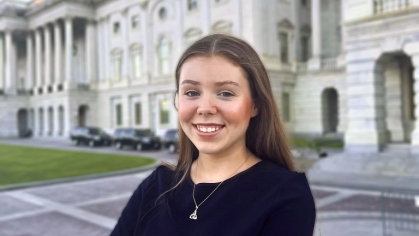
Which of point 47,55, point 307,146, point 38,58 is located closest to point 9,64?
Result: point 38,58

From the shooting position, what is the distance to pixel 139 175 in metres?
17.7

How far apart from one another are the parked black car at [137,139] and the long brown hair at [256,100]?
29.6m

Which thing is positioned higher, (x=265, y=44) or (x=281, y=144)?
(x=265, y=44)

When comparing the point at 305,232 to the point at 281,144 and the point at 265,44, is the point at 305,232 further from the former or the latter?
the point at 265,44

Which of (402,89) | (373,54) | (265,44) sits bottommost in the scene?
(402,89)

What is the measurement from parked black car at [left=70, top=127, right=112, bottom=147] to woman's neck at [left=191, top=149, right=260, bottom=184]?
35291 millimetres

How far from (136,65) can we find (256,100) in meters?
45.7

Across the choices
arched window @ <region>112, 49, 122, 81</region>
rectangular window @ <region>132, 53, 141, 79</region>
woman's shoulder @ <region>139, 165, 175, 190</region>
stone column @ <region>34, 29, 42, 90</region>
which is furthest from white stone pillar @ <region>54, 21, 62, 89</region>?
woman's shoulder @ <region>139, 165, 175, 190</region>

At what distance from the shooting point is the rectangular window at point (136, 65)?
46250 mm

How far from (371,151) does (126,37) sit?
35.4m

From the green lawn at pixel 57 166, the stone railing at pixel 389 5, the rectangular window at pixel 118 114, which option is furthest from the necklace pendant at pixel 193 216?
the rectangular window at pixel 118 114

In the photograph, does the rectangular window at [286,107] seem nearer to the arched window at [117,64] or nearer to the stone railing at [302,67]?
the stone railing at [302,67]

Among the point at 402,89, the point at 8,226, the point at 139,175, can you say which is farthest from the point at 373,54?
the point at 8,226

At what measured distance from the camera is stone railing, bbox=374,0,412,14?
17297mm
